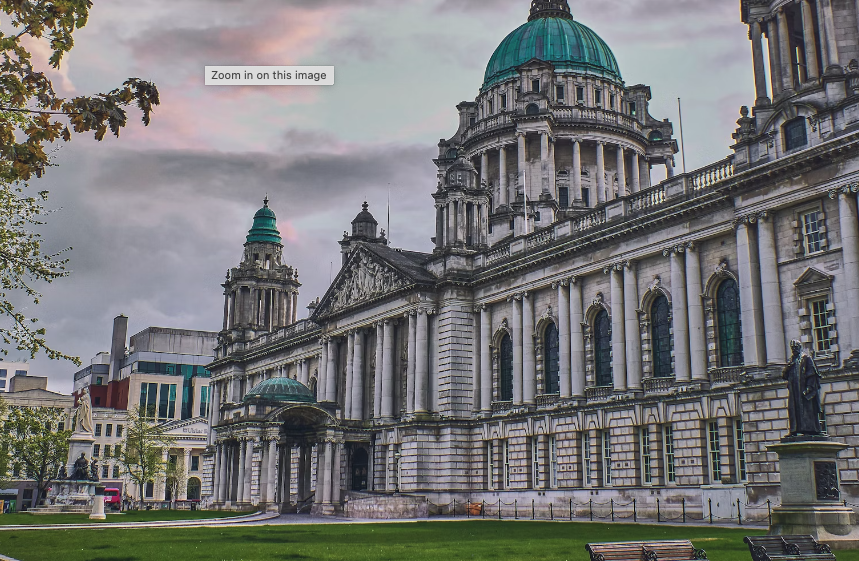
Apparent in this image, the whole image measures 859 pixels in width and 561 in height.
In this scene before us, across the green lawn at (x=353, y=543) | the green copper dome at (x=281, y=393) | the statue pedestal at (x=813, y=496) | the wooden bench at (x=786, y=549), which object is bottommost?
the green lawn at (x=353, y=543)

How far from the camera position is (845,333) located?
3400 centimetres

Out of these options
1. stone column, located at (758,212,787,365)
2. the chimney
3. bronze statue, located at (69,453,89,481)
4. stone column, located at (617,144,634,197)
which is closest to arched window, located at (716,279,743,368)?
stone column, located at (758,212,787,365)

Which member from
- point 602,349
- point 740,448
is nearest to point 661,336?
point 602,349

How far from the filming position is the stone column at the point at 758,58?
4150 centimetres

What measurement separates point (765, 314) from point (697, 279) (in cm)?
539

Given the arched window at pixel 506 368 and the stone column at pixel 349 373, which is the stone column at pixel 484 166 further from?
the arched window at pixel 506 368

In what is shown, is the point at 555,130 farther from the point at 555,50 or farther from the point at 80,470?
the point at 80,470

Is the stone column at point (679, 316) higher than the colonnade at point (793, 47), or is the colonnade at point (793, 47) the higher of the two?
→ the colonnade at point (793, 47)

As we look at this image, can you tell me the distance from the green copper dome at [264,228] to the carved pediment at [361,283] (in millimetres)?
27930

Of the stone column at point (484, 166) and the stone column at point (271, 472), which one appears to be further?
the stone column at point (484, 166)

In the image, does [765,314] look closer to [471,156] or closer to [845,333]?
[845,333]

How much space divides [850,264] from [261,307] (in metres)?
70.8

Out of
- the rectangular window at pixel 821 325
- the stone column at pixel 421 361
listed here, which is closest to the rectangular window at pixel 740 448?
the rectangular window at pixel 821 325

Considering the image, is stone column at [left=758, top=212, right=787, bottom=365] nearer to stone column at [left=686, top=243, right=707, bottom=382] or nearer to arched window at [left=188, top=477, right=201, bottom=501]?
stone column at [left=686, top=243, right=707, bottom=382]
